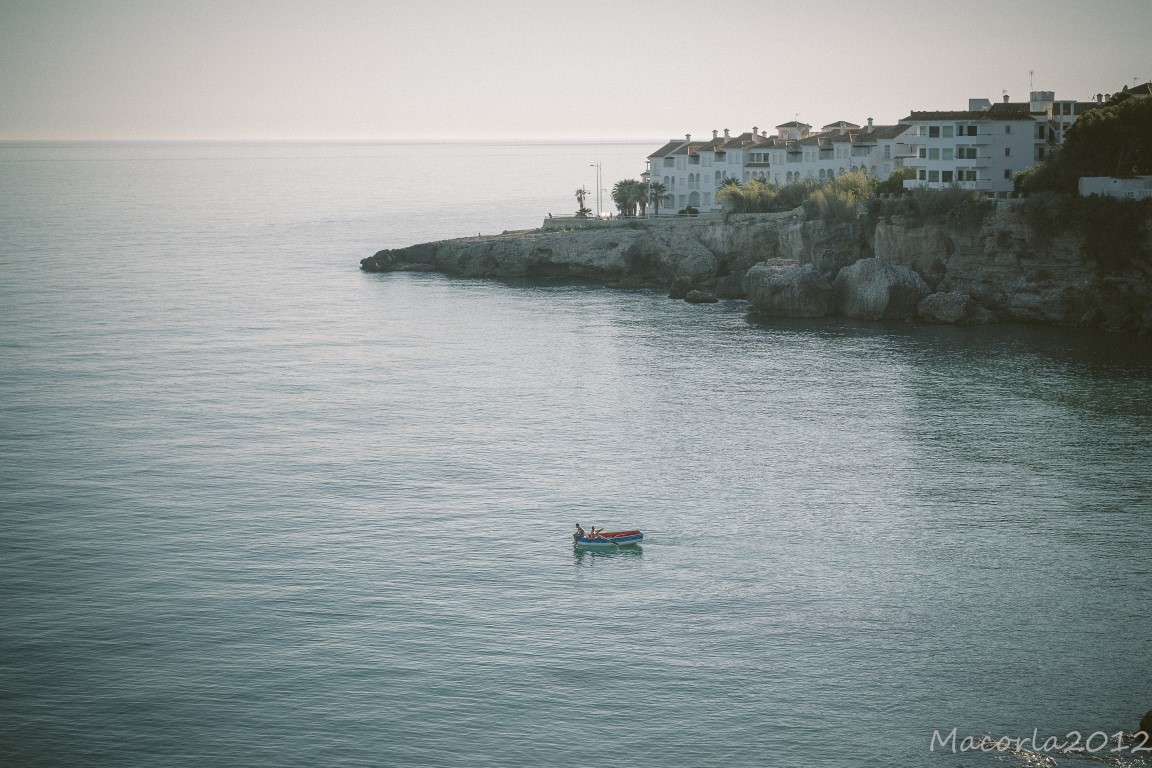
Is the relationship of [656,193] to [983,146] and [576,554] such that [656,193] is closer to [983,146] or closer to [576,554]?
[983,146]

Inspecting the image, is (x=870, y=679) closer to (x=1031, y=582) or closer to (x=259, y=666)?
(x=1031, y=582)

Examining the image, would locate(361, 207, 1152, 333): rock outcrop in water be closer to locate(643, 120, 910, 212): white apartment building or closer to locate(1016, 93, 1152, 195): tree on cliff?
locate(1016, 93, 1152, 195): tree on cliff

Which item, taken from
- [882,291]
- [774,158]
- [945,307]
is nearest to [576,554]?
[945,307]

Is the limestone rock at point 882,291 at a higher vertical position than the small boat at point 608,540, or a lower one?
higher

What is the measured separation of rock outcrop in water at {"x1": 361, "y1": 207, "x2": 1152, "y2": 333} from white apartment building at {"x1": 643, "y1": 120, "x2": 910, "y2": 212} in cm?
1460

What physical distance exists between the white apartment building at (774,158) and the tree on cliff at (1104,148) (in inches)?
1239

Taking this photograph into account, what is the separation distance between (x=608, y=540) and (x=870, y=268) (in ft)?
212

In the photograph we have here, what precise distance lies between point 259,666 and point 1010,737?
23.9m

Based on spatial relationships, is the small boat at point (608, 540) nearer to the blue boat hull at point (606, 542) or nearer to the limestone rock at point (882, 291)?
the blue boat hull at point (606, 542)

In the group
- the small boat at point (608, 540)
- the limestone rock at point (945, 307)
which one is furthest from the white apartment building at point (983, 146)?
the small boat at point (608, 540)

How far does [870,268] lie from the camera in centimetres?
10794

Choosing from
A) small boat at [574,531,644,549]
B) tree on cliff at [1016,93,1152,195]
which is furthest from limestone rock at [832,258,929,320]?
small boat at [574,531,644,549]

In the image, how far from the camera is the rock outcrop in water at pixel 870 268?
A: 9988cm

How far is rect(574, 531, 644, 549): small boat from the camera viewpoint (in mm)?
50625
